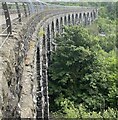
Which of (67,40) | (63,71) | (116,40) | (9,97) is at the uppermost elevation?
(9,97)

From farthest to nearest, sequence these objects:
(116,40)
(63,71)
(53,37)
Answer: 1. (116,40)
2. (53,37)
3. (63,71)

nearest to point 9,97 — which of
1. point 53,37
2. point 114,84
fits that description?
point 114,84

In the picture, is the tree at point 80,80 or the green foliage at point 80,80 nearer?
the green foliage at point 80,80

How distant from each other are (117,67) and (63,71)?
4.63m

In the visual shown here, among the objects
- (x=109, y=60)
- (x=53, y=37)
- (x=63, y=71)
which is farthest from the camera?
(x=109, y=60)

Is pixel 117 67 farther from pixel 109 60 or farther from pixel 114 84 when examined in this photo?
pixel 114 84

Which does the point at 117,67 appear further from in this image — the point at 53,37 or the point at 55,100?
the point at 55,100

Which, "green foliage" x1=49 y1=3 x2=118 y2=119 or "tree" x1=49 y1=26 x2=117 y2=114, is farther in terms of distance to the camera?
"tree" x1=49 y1=26 x2=117 y2=114

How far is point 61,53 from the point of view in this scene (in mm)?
17703

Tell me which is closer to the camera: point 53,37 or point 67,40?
point 67,40

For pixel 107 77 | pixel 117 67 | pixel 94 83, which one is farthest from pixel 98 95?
pixel 117 67

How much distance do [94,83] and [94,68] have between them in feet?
3.50

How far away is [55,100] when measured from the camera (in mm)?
15297

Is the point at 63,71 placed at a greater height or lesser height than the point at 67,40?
lesser
